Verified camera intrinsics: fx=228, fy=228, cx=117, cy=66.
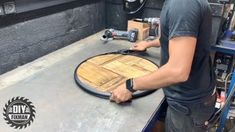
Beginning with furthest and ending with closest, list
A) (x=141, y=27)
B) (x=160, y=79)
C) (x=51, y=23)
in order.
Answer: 1. (x=141, y=27)
2. (x=51, y=23)
3. (x=160, y=79)

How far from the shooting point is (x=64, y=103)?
1.01 m

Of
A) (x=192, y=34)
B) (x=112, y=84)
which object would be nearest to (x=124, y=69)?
(x=112, y=84)

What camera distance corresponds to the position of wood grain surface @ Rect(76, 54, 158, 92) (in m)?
1.13

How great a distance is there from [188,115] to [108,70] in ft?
1.54

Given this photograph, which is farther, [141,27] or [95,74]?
[141,27]

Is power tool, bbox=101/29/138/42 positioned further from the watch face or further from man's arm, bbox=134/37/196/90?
man's arm, bbox=134/37/196/90

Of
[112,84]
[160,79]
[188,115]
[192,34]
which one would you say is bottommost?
[188,115]

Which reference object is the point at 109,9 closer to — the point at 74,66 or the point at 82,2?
the point at 82,2

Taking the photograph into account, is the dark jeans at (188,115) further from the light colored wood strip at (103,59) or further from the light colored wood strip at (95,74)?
the light colored wood strip at (103,59)

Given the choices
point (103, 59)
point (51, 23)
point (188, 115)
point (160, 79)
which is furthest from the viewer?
point (51, 23)

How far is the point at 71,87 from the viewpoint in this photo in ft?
3.72

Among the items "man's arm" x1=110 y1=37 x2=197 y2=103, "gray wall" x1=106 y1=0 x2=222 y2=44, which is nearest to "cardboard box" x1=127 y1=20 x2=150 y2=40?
"gray wall" x1=106 y1=0 x2=222 y2=44

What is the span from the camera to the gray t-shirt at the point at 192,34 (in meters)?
0.82

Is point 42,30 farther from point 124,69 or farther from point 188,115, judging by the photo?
point 188,115
